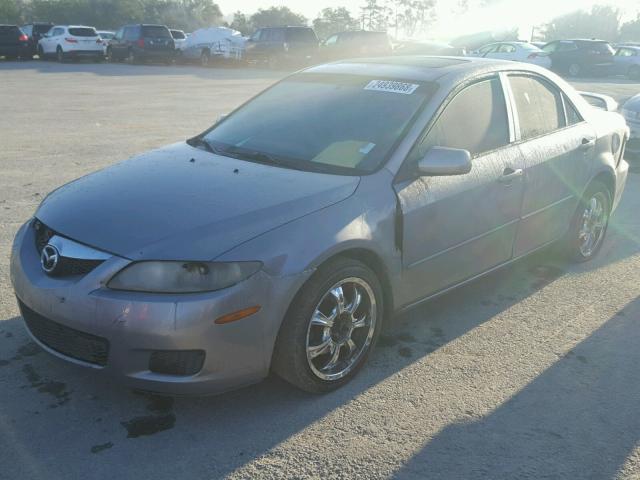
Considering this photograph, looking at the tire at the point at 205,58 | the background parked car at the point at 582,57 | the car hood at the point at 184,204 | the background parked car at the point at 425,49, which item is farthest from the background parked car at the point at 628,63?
the car hood at the point at 184,204

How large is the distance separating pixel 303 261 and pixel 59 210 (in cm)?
132

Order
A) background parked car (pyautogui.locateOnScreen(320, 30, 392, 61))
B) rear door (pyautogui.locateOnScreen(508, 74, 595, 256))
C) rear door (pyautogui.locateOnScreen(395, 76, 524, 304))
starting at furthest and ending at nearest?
background parked car (pyautogui.locateOnScreen(320, 30, 392, 61)) → rear door (pyautogui.locateOnScreen(508, 74, 595, 256)) → rear door (pyautogui.locateOnScreen(395, 76, 524, 304))

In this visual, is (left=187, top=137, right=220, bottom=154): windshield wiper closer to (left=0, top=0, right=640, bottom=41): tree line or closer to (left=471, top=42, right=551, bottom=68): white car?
(left=471, top=42, right=551, bottom=68): white car

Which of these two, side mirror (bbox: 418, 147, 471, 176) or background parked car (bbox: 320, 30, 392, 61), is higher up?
background parked car (bbox: 320, 30, 392, 61)

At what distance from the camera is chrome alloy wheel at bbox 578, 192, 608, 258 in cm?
532

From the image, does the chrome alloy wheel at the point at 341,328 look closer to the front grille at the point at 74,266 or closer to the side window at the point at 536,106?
the front grille at the point at 74,266

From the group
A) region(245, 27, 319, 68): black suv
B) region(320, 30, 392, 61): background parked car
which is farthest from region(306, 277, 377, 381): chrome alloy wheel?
region(245, 27, 319, 68): black suv

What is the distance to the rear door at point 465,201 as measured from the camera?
3.74 m

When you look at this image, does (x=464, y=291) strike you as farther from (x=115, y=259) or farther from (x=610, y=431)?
(x=115, y=259)

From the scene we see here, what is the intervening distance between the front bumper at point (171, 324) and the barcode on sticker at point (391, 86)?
5.18 feet

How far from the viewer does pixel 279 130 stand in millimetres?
4211

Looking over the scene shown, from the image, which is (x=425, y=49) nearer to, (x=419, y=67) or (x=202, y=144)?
(x=419, y=67)

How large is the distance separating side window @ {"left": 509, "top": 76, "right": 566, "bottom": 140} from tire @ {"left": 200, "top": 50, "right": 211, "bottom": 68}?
92.5 ft

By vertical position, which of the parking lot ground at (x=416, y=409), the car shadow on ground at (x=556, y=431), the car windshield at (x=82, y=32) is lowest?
the car shadow on ground at (x=556, y=431)
